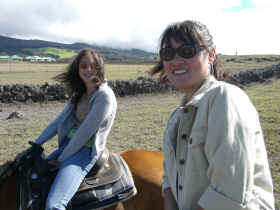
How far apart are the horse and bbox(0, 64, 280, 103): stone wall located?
9.93 m

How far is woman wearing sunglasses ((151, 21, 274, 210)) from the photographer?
1.22 m

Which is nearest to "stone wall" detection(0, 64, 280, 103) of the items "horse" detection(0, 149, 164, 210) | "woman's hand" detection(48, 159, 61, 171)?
"horse" detection(0, 149, 164, 210)

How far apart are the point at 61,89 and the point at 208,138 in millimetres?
13496

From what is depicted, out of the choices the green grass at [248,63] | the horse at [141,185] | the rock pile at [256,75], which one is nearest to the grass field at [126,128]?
the horse at [141,185]

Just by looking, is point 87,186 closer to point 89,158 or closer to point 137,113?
point 89,158

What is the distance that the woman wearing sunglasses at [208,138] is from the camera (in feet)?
4.02

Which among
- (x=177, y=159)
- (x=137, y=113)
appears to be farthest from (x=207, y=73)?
(x=137, y=113)

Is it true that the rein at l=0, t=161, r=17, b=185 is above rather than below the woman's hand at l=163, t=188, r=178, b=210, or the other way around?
below

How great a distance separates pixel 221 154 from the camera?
1.23m

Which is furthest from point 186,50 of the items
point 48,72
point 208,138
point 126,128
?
point 48,72

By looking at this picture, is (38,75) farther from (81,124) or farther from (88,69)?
(81,124)

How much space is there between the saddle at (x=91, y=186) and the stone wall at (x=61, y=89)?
34.2ft

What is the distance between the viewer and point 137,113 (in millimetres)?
10906

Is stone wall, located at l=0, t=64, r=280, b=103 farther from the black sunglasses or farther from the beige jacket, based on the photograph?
the beige jacket
